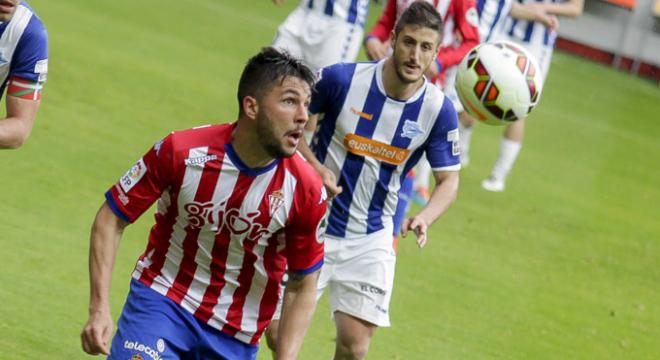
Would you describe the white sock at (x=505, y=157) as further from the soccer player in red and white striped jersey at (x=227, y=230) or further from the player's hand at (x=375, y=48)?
the soccer player in red and white striped jersey at (x=227, y=230)

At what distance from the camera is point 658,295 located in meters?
10.3

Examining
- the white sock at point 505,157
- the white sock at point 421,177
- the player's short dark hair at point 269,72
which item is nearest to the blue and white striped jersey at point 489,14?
the white sock at point 421,177

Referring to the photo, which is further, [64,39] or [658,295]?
[64,39]

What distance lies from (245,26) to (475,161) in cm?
601

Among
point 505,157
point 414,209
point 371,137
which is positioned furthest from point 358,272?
point 505,157

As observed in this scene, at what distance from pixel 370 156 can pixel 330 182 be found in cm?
47

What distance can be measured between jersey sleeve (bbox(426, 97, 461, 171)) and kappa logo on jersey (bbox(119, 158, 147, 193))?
7.00 feet

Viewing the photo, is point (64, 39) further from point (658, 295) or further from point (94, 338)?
point (94, 338)

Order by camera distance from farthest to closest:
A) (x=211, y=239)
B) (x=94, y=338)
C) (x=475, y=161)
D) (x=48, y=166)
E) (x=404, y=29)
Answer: (x=475, y=161), (x=48, y=166), (x=404, y=29), (x=211, y=239), (x=94, y=338)

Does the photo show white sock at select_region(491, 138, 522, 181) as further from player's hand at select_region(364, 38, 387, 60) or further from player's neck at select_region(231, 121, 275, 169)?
player's neck at select_region(231, 121, 275, 169)

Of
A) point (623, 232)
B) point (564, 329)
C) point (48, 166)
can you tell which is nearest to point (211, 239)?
point (564, 329)

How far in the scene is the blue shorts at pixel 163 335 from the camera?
4.86 metres

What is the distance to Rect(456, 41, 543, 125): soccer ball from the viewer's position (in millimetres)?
7855

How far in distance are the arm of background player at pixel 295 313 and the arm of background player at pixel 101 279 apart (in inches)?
27.0
